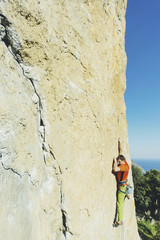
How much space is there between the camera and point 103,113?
494 centimetres

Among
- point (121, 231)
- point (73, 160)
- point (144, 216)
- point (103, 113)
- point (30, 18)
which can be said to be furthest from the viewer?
point (144, 216)

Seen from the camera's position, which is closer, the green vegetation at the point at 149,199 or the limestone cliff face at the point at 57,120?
the limestone cliff face at the point at 57,120

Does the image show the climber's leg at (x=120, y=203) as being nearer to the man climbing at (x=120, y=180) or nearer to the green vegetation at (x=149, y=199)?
A: the man climbing at (x=120, y=180)

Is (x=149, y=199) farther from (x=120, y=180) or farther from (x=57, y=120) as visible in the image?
(x=57, y=120)

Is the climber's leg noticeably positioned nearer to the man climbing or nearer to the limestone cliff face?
the man climbing

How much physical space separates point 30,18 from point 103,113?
9.40 ft

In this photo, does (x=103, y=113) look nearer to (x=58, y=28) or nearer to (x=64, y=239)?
(x=58, y=28)

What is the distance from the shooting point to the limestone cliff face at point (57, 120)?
8.71ft

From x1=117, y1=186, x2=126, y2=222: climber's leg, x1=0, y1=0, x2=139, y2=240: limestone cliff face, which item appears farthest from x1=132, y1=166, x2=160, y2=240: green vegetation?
x1=0, y1=0, x2=139, y2=240: limestone cliff face

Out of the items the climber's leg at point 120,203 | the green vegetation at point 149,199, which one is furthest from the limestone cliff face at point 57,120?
the green vegetation at point 149,199

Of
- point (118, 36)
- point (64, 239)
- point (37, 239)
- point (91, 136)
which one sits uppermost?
point (118, 36)

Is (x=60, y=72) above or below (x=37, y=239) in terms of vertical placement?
above

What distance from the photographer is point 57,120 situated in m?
3.51

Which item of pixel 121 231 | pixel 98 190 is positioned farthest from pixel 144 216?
pixel 98 190
